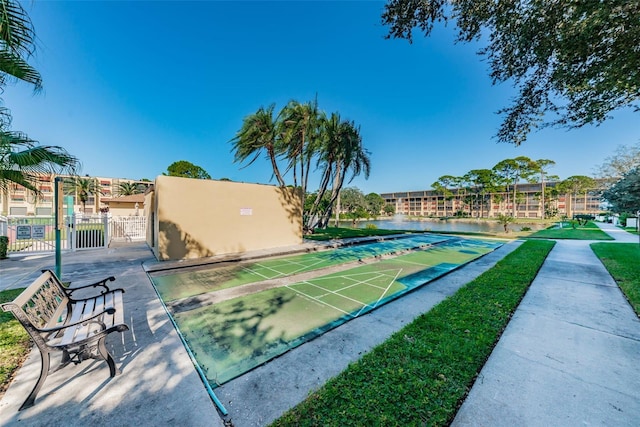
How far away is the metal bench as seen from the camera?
78.3 inches

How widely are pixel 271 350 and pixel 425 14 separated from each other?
20.5 ft

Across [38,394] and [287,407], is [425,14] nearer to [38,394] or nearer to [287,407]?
[287,407]

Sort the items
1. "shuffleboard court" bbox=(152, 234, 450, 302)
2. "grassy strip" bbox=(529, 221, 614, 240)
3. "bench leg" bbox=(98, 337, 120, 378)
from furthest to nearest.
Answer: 1. "grassy strip" bbox=(529, 221, 614, 240)
2. "shuffleboard court" bbox=(152, 234, 450, 302)
3. "bench leg" bbox=(98, 337, 120, 378)

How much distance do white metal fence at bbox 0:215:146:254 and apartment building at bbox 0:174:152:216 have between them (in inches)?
23.9

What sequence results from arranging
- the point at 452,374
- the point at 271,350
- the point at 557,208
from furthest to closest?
the point at 557,208 < the point at 271,350 < the point at 452,374

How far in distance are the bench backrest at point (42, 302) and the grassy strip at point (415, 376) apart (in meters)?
2.38

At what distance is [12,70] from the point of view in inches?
172

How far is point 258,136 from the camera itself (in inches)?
518

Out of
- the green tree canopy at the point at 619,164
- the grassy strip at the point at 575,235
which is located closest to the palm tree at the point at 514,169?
the green tree canopy at the point at 619,164

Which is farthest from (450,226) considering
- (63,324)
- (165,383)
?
(63,324)

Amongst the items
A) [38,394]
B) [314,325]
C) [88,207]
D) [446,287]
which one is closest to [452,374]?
[314,325]

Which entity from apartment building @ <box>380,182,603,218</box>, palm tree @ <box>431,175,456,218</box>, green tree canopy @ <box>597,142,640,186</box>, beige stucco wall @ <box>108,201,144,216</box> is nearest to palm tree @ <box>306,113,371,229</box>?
beige stucco wall @ <box>108,201,144,216</box>

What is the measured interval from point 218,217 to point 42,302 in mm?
6340

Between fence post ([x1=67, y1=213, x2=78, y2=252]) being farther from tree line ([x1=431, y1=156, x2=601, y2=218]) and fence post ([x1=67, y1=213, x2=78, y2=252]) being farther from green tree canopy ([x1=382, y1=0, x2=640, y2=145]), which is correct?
tree line ([x1=431, y1=156, x2=601, y2=218])
